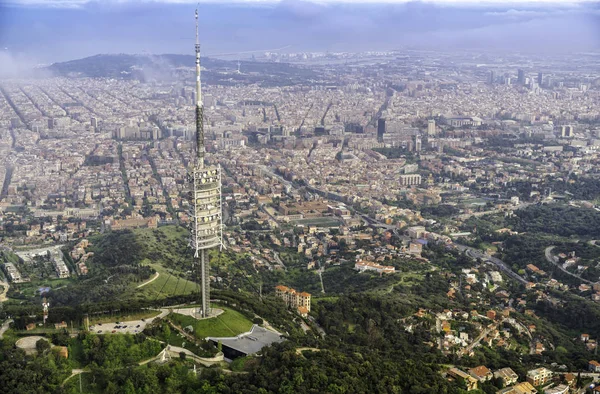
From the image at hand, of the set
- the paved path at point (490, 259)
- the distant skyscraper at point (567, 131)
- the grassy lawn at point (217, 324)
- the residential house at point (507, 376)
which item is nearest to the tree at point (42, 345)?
the grassy lawn at point (217, 324)

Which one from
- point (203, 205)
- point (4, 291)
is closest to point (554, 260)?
point (203, 205)

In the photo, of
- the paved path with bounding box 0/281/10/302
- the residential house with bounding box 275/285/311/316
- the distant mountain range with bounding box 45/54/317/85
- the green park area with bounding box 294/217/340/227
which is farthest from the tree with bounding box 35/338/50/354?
the distant mountain range with bounding box 45/54/317/85

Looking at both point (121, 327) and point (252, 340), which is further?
point (121, 327)

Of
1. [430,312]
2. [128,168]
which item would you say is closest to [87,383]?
[430,312]

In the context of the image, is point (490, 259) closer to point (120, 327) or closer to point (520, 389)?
point (520, 389)

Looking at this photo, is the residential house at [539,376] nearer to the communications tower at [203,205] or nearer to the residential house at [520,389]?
the residential house at [520,389]
